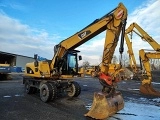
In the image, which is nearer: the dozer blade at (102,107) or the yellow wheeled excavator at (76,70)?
the dozer blade at (102,107)

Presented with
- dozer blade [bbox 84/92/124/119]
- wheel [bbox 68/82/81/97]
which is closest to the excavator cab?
wheel [bbox 68/82/81/97]

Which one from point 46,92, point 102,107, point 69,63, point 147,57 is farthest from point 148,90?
point 102,107

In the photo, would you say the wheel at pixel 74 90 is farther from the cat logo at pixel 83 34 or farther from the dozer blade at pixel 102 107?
the dozer blade at pixel 102 107

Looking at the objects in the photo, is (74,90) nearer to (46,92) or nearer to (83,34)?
(46,92)

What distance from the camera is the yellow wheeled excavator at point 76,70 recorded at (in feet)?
23.2

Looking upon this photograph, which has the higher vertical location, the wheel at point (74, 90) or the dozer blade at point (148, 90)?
the wheel at point (74, 90)

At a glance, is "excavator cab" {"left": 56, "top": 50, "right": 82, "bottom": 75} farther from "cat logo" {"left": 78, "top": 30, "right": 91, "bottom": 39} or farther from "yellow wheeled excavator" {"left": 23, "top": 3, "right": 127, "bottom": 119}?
"cat logo" {"left": 78, "top": 30, "right": 91, "bottom": 39}

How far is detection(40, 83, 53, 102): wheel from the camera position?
995cm

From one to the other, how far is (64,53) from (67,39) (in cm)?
79

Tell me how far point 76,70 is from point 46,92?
2.28m

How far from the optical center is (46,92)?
33.2ft

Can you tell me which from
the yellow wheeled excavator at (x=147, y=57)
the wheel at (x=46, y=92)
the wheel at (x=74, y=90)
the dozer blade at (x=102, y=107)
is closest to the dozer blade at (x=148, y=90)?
the yellow wheeled excavator at (x=147, y=57)

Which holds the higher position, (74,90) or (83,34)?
(83,34)

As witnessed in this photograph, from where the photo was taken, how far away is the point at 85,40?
9898 millimetres
